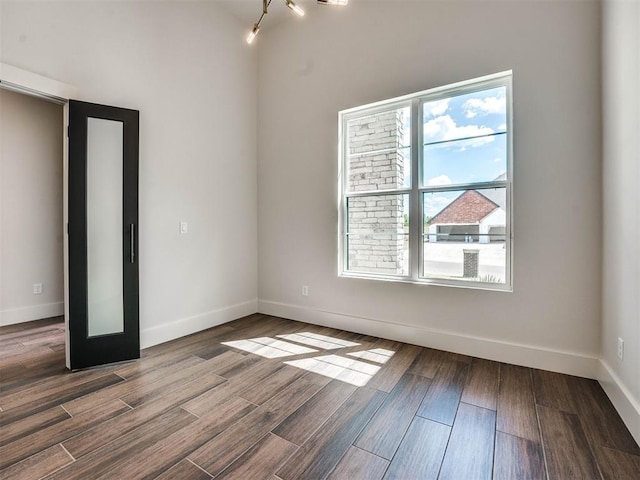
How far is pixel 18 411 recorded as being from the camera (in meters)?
1.92

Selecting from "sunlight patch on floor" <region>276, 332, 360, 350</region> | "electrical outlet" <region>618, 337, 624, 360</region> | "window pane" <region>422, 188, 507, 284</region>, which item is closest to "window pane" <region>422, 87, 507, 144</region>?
"window pane" <region>422, 188, 507, 284</region>

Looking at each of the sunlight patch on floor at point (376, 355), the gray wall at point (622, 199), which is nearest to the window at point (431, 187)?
the gray wall at point (622, 199)

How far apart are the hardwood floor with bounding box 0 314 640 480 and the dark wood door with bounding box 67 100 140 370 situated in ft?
0.82

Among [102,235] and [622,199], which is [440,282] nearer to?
[622,199]

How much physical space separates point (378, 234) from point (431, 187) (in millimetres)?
754

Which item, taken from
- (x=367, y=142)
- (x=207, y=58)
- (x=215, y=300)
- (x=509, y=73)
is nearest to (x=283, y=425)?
(x=215, y=300)

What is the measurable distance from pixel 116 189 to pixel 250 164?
1.76 m

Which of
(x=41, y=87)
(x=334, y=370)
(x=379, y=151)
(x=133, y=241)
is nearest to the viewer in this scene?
(x=41, y=87)

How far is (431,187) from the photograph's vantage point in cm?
303

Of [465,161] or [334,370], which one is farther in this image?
[465,161]

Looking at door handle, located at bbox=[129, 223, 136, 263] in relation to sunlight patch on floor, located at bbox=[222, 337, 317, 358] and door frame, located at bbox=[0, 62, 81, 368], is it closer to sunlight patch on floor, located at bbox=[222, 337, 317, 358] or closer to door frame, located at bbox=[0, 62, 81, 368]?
door frame, located at bbox=[0, 62, 81, 368]

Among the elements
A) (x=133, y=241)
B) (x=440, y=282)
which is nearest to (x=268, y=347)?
(x=133, y=241)

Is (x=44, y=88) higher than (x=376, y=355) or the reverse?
higher

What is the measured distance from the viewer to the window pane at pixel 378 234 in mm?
3217
